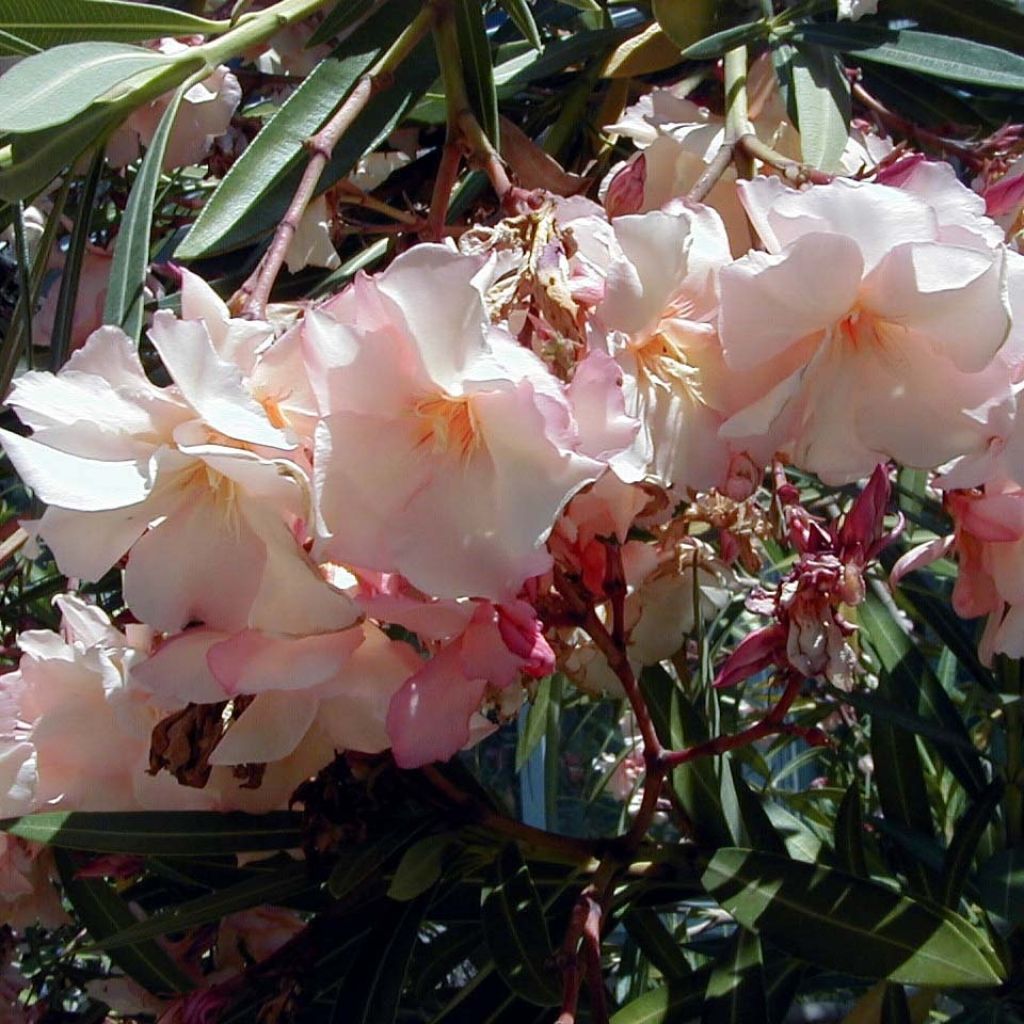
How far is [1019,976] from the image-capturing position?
96 centimetres

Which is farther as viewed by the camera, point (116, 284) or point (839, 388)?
point (116, 284)

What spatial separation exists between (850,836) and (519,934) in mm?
313

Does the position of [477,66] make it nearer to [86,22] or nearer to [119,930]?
[86,22]

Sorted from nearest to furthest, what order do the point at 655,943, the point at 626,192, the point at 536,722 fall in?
the point at 626,192 < the point at 655,943 < the point at 536,722

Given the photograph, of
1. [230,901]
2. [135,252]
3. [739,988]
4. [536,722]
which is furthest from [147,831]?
[536,722]

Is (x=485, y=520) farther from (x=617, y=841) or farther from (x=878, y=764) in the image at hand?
(x=878, y=764)

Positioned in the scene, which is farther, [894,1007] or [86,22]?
[894,1007]

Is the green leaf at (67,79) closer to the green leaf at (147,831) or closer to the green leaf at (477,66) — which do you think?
the green leaf at (477,66)

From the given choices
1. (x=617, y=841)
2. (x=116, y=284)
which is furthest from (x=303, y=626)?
(x=617, y=841)

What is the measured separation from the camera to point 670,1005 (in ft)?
2.95

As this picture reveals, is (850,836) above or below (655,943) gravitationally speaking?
above

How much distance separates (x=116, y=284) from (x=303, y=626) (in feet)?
1.05

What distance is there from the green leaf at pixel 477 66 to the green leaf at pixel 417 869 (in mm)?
428

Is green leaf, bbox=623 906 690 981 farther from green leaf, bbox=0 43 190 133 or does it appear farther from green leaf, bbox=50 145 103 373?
green leaf, bbox=0 43 190 133
